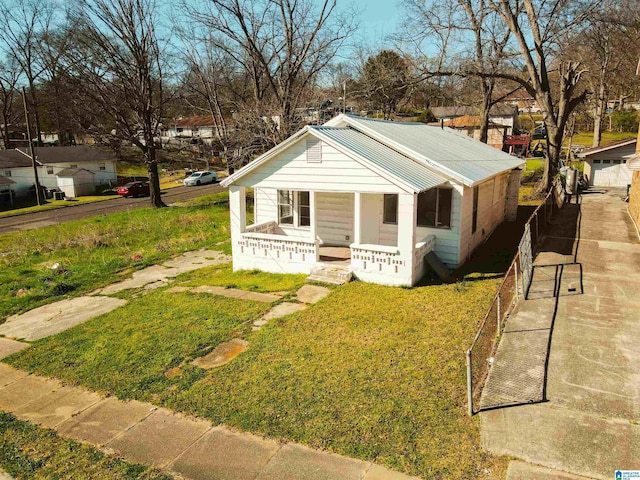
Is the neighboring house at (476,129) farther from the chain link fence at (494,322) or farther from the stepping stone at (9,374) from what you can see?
the stepping stone at (9,374)

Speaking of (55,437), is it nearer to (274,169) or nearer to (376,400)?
(376,400)

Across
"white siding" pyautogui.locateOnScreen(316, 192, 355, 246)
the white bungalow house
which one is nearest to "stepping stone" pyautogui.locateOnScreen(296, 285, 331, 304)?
the white bungalow house

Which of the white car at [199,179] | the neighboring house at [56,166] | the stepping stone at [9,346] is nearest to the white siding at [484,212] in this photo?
the stepping stone at [9,346]

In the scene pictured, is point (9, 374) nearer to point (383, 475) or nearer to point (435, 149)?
point (383, 475)

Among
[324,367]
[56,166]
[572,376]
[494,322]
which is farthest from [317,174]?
[56,166]

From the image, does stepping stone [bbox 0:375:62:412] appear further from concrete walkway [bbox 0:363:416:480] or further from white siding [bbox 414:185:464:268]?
white siding [bbox 414:185:464:268]

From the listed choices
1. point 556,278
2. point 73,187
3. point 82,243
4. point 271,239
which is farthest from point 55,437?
point 73,187
